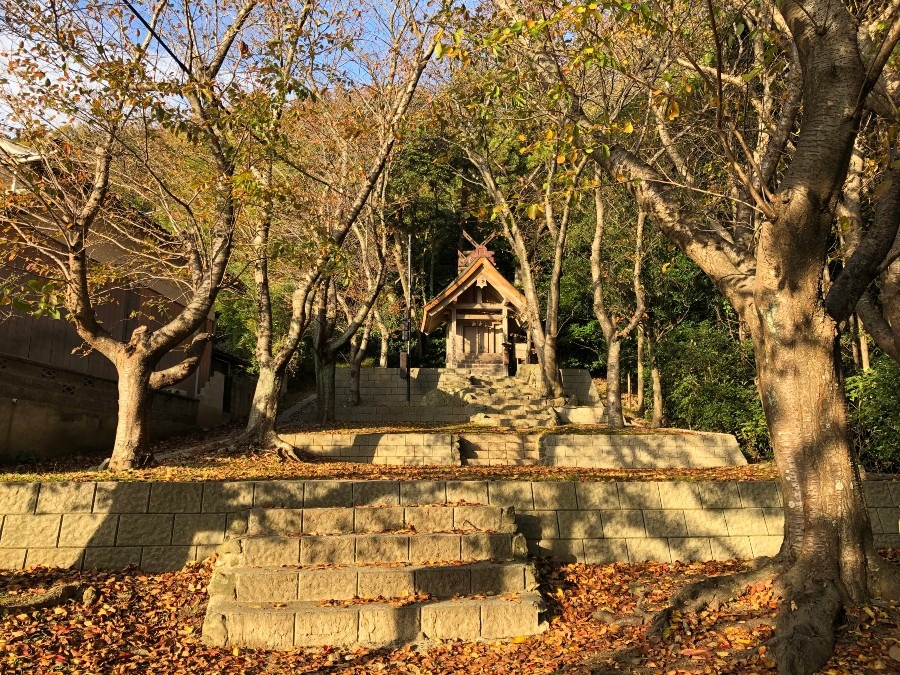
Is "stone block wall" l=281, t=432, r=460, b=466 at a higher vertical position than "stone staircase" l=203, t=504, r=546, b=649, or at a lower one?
higher

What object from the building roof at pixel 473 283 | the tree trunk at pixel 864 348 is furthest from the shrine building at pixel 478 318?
the tree trunk at pixel 864 348

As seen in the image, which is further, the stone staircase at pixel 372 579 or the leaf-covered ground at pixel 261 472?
the leaf-covered ground at pixel 261 472

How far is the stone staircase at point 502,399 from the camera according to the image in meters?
18.1

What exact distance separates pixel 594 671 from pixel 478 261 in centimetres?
2172

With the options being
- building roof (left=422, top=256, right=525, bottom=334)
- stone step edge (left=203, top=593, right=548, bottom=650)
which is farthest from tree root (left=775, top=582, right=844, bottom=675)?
building roof (left=422, top=256, right=525, bottom=334)

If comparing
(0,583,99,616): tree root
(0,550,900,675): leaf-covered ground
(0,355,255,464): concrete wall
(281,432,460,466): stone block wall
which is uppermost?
(0,355,255,464): concrete wall

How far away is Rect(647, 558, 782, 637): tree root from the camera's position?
17.7ft

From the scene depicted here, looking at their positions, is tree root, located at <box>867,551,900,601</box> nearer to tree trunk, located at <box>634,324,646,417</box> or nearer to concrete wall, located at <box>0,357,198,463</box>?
concrete wall, located at <box>0,357,198,463</box>

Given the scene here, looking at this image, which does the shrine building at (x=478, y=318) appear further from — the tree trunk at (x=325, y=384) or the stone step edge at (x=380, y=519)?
the stone step edge at (x=380, y=519)

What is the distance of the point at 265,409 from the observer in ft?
38.9

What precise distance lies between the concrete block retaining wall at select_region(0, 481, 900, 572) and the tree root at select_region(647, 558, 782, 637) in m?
1.76

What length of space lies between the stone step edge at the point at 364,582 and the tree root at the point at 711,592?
134 centimetres

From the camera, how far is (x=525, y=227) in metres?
27.3

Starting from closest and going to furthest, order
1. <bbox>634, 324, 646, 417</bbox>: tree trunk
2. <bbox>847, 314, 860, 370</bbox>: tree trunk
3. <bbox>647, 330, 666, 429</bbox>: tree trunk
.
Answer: <bbox>847, 314, 860, 370</bbox>: tree trunk
<bbox>647, 330, 666, 429</bbox>: tree trunk
<bbox>634, 324, 646, 417</bbox>: tree trunk
